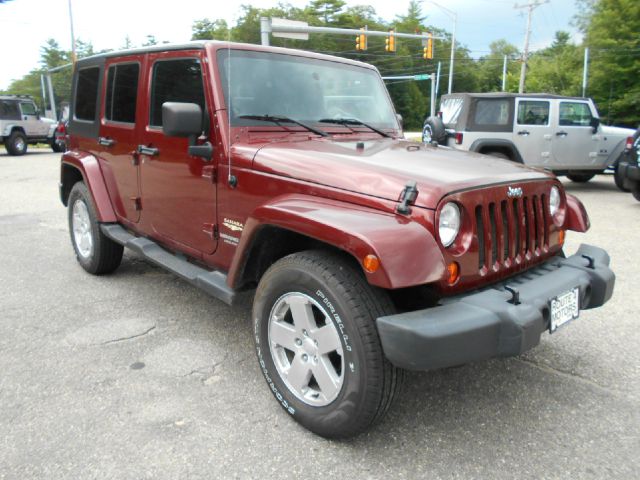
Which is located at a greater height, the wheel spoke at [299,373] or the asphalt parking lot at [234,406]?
the wheel spoke at [299,373]

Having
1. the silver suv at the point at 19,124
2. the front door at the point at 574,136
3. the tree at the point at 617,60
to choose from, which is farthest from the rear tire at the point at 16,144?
the tree at the point at 617,60

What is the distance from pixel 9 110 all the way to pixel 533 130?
62.9 feet

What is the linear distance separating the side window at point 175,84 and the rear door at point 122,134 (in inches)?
7.9

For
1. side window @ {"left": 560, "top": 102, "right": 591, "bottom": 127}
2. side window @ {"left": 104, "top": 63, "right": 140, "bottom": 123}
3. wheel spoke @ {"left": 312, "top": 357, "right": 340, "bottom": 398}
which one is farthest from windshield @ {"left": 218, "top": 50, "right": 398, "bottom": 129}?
side window @ {"left": 560, "top": 102, "right": 591, "bottom": 127}

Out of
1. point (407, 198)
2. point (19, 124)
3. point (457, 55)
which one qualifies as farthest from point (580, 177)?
point (457, 55)

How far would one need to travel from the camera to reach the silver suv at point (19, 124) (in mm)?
20312

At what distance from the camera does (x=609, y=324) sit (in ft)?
13.0

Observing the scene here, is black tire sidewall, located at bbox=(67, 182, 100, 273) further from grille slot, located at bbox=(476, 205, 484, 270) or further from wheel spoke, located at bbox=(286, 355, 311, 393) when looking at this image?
grille slot, located at bbox=(476, 205, 484, 270)

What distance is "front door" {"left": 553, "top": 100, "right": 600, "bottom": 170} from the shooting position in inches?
409

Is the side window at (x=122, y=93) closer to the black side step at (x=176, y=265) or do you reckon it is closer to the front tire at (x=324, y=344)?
the black side step at (x=176, y=265)

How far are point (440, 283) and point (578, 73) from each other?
106 feet

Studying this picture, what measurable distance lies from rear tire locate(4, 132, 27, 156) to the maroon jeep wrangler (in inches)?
769

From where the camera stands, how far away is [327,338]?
96.1 inches

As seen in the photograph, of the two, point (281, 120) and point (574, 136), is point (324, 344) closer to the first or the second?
point (281, 120)
